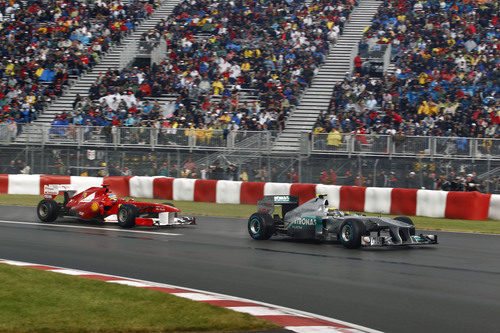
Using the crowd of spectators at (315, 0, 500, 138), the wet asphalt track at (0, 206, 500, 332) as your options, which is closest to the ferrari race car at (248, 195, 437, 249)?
the wet asphalt track at (0, 206, 500, 332)

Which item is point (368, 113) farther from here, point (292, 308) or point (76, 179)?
point (292, 308)

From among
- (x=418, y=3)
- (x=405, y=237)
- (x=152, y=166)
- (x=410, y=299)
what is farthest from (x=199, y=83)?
(x=410, y=299)

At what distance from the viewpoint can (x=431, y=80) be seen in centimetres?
2614

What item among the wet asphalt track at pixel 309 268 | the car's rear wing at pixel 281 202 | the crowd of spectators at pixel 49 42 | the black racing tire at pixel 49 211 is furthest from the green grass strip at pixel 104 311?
the crowd of spectators at pixel 49 42

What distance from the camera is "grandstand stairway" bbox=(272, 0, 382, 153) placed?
92.0 feet

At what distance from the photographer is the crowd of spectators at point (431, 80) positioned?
952 inches

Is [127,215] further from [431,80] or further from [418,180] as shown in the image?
[431,80]

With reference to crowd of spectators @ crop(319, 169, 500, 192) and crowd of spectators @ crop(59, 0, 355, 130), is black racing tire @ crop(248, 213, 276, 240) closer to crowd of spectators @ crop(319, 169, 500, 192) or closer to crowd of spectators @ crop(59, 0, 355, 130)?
crowd of spectators @ crop(319, 169, 500, 192)

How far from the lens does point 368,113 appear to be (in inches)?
1005

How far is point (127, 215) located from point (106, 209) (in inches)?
32.5

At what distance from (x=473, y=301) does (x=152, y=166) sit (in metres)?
17.2

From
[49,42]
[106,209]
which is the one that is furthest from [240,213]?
[49,42]

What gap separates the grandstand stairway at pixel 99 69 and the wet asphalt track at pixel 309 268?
17.1 meters

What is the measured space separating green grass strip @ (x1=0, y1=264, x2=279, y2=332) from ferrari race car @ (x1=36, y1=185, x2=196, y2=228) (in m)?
6.93
